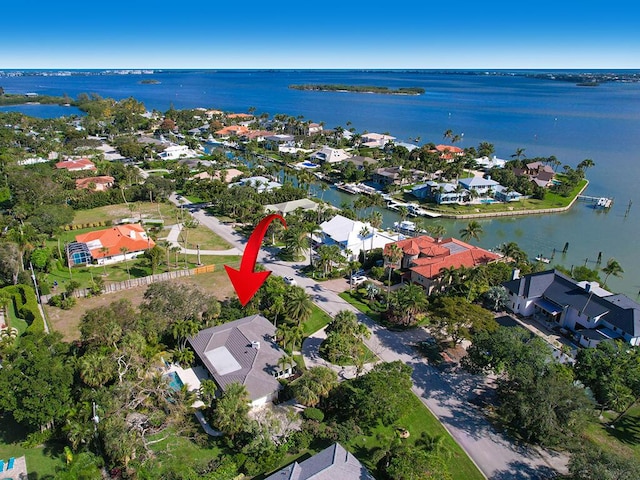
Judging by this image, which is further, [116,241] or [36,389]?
[116,241]

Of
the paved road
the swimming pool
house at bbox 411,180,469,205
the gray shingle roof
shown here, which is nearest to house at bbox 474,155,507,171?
house at bbox 411,180,469,205

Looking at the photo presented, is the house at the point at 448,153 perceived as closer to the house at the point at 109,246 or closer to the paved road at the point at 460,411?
the paved road at the point at 460,411

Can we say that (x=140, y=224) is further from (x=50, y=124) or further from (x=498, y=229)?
(x=50, y=124)

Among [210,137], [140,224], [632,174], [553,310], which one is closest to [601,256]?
[553,310]

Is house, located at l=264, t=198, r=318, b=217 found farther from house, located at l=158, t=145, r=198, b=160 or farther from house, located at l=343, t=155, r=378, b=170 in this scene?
house, located at l=158, t=145, r=198, b=160

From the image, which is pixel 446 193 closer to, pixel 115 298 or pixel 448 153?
pixel 448 153

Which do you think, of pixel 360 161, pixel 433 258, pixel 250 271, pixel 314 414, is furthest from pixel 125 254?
pixel 360 161

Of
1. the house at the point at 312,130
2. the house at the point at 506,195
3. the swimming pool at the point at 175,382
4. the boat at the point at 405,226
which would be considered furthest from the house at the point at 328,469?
the house at the point at 312,130
